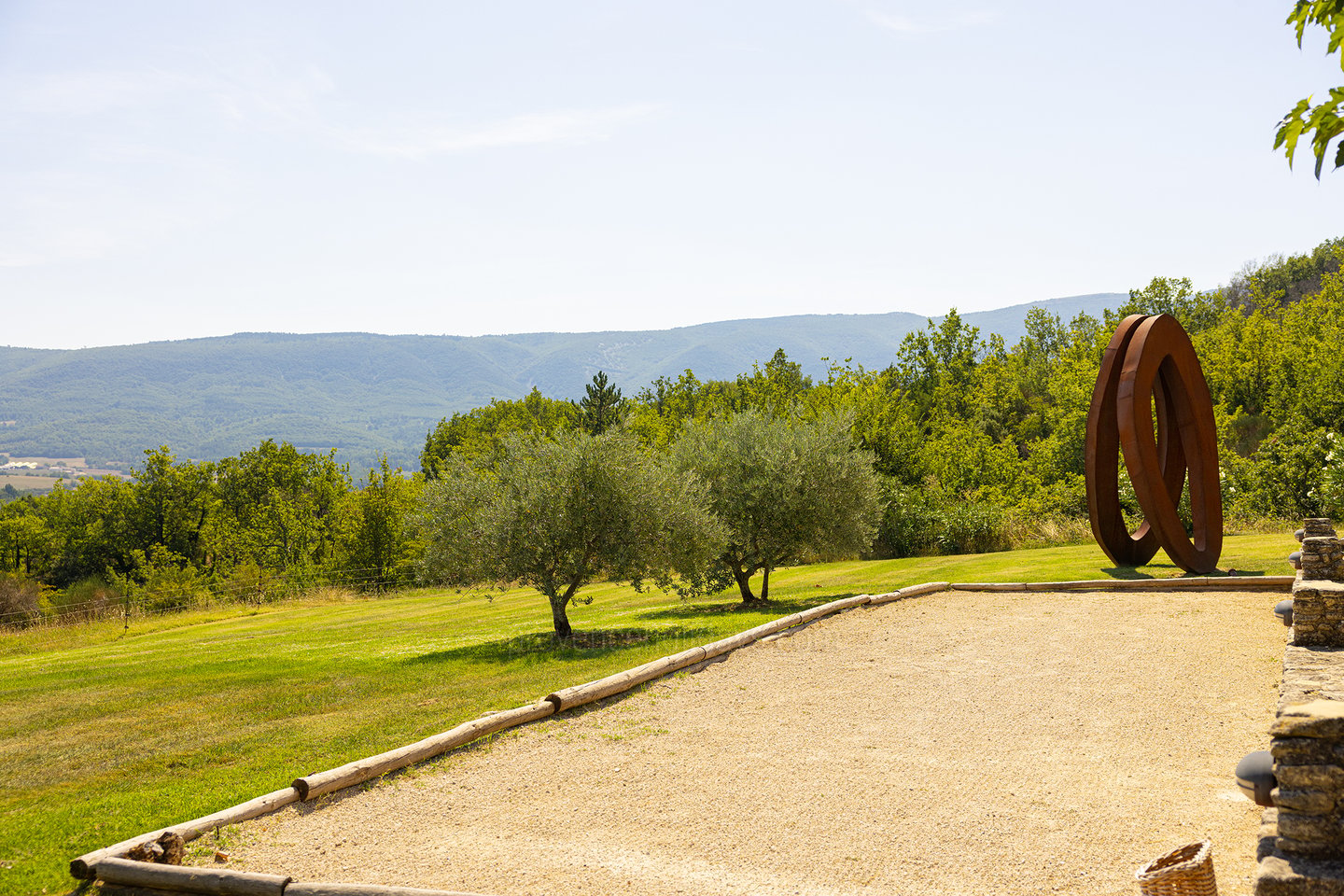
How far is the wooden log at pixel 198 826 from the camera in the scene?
21.1 feet

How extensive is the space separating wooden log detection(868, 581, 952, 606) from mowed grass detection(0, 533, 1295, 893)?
1.93 metres

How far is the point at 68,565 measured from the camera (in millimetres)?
61250

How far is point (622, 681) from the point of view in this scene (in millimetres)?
11383

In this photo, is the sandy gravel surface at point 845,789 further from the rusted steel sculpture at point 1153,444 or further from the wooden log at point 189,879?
the rusted steel sculpture at point 1153,444

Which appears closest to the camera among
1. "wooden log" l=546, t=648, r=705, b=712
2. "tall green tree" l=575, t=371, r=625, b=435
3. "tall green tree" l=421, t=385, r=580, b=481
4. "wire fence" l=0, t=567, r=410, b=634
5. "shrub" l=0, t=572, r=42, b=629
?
"wooden log" l=546, t=648, r=705, b=712

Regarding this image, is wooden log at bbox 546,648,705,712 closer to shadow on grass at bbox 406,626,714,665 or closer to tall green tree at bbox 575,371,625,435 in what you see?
shadow on grass at bbox 406,626,714,665

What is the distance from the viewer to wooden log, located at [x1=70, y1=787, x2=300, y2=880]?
645cm

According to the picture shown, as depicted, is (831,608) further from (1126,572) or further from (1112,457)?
(1126,572)

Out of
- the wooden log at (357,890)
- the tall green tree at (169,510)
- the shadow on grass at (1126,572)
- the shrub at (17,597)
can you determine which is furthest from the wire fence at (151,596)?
the shadow on grass at (1126,572)

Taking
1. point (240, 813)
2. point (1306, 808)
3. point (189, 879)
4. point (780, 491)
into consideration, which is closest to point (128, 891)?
point (189, 879)

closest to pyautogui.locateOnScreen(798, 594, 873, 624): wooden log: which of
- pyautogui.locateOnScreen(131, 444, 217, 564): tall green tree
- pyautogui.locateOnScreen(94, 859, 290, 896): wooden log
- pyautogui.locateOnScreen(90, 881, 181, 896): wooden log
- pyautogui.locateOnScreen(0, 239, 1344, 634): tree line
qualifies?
pyautogui.locateOnScreen(0, 239, 1344, 634): tree line

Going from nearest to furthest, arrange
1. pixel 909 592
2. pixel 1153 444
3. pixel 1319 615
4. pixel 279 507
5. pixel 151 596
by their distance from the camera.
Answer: pixel 1319 615 → pixel 1153 444 → pixel 909 592 → pixel 151 596 → pixel 279 507

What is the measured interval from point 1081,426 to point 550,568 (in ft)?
124

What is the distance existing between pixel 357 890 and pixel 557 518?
1023cm
